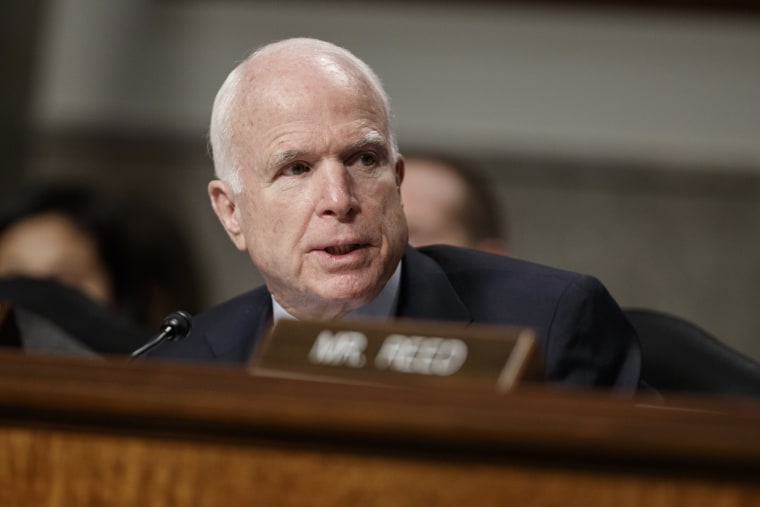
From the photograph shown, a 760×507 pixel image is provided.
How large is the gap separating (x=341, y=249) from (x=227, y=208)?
13.7 inches

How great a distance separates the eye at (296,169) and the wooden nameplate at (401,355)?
27.8 inches

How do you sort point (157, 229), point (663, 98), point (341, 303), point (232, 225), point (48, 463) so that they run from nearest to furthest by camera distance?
point (48, 463) → point (341, 303) → point (232, 225) → point (157, 229) → point (663, 98)

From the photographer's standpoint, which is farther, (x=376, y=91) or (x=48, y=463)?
(x=376, y=91)

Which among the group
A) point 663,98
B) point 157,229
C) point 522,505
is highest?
point 522,505

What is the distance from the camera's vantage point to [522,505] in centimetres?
131

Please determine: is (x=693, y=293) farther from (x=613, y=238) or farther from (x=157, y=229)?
(x=157, y=229)

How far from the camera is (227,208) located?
95.0 inches

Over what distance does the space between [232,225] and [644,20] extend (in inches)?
143

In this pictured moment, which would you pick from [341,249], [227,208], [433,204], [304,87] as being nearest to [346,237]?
[341,249]

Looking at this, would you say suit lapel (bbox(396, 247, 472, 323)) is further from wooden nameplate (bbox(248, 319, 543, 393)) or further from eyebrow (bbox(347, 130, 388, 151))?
wooden nameplate (bbox(248, 319, 543, 393))

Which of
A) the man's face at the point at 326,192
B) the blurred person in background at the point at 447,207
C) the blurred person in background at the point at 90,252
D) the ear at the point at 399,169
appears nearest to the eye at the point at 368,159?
the man's face at the point at 326,192

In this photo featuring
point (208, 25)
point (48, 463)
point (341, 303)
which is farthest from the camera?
point (208, 25)

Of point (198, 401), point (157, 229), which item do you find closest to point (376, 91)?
point (198, 401)

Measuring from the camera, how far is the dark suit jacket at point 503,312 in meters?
2.03
